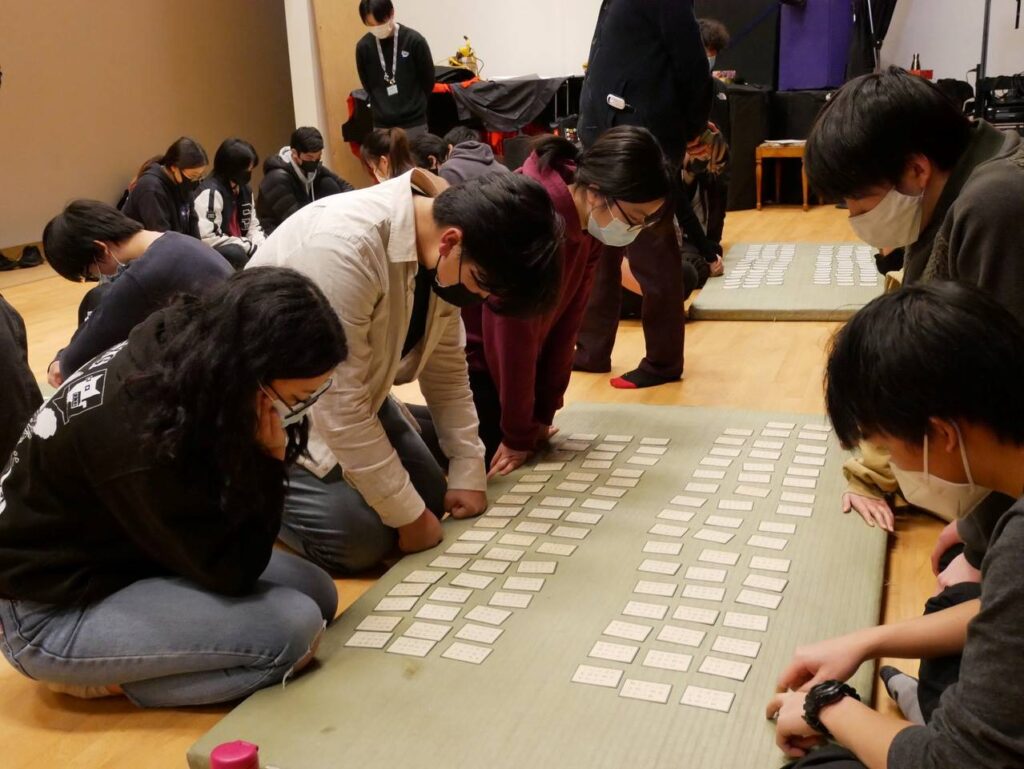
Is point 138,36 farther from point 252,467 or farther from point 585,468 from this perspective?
point 252,467

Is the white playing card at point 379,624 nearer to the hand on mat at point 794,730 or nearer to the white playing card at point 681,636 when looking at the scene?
the white playing card at point 681,636

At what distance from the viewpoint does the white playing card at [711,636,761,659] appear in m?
1.66

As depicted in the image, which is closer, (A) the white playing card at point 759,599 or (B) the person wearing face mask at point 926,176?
(B) the person wearing face mask at point 926,176

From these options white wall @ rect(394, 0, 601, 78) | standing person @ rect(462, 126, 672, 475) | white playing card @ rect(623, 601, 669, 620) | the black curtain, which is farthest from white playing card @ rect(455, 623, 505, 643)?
white wall @ rect(394, 0, 601, 78)

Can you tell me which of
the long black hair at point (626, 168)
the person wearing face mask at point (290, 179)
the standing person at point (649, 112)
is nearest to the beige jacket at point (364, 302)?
the long black hair at point (626, 168)

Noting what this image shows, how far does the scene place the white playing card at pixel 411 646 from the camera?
1.73 meters

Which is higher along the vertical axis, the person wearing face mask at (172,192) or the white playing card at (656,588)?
the person wearing face mask at (172,192)

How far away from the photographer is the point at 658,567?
1971mm

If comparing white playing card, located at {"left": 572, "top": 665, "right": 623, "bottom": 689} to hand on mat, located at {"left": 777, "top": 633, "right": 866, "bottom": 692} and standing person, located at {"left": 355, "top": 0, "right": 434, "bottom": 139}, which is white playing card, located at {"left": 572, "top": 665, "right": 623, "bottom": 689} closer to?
hand on mat, located at {"left": 777, "top": 633, "right": 866, "bottom": 692}

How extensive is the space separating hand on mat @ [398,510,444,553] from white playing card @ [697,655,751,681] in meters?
0.70

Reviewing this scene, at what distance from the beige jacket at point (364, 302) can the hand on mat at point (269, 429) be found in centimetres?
31

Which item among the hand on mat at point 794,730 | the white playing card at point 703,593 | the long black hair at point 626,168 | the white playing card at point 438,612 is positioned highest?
the long black hair at point 626,168

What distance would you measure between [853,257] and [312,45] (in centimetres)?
423

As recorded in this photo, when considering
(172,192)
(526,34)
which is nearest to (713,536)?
(172,192)
